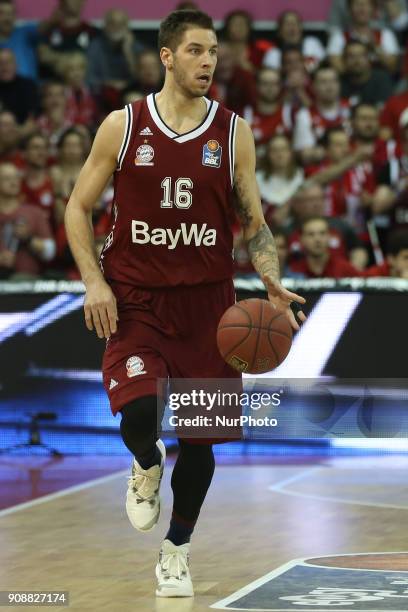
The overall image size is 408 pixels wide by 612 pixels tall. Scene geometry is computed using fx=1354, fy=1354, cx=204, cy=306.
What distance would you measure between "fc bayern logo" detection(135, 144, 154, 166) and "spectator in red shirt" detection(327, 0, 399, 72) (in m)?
8.73

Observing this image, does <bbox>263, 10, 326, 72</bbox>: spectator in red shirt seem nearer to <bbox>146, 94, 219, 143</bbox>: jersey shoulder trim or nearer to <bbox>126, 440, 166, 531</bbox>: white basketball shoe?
<bbox>146, 94, 219, 143</bbox>: jersey shoulder trim

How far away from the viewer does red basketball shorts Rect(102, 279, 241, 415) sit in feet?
18.7

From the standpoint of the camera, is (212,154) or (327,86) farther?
(327,86)

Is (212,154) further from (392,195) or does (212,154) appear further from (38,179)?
(38,179)

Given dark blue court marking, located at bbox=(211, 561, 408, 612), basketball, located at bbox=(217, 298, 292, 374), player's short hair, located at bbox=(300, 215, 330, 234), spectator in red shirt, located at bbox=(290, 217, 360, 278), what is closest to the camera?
dark blue court marking, located at bbox=(211, 561, 408, 612)

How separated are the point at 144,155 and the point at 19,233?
230 inches

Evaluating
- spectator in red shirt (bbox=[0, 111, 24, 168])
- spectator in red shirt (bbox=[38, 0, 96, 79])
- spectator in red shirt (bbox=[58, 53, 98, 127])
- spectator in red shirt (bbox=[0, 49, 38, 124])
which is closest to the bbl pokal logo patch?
spectator in red shirt (bbox=[0, 111, 24, 168])

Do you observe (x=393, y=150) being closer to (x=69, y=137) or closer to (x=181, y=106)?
(x=69, y=137)

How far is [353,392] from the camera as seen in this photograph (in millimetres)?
9406

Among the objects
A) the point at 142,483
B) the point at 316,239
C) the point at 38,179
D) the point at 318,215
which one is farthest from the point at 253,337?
the point at 38,179

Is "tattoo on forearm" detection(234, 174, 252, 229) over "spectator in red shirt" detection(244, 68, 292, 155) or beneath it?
beneath

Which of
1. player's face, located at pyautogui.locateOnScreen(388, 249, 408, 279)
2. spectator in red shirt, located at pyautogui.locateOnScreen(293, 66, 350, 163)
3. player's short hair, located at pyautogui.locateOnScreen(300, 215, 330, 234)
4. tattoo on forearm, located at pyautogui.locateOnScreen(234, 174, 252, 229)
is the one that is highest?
spectator in red shirt, located at pyautogui.locateOnScreen(293, 66, 350, 163)

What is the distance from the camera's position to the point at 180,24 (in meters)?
5.67

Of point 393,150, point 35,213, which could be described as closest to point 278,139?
point 393,150
